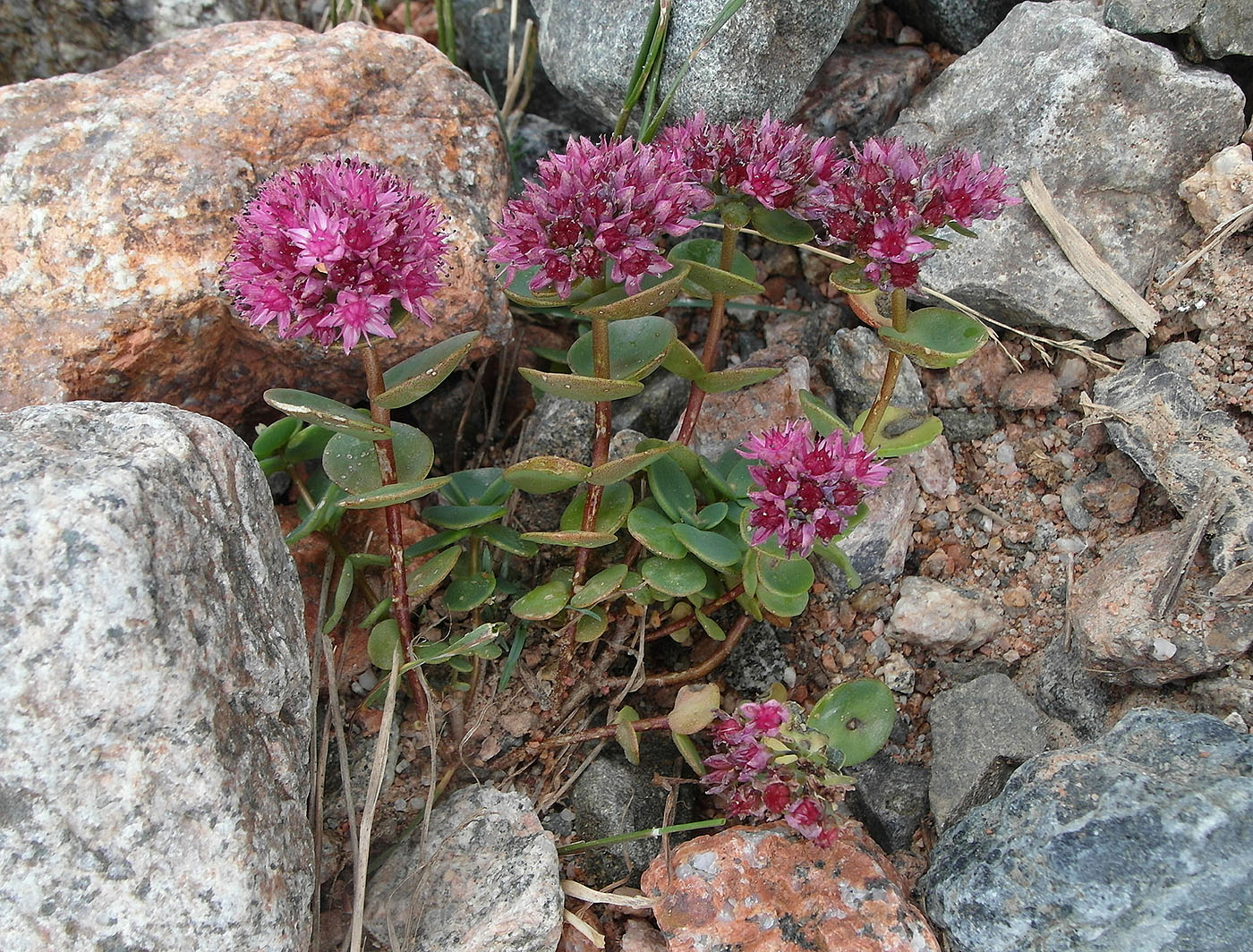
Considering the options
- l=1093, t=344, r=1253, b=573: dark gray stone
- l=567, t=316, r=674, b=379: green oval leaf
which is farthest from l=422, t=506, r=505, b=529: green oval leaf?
l=1093, t=344, r=1253, b=573: dark gray stone

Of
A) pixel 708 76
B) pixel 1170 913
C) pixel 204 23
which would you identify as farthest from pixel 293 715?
pixel 204 23

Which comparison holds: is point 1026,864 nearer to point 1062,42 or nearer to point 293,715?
point 293,715

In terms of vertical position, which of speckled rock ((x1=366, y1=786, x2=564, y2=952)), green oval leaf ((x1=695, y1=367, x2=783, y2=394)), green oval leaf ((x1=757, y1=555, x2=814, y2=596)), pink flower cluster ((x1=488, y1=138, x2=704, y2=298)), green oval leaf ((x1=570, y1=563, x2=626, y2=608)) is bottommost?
speckled rock ((x1=366, y1=786, x2=564, y2=952))

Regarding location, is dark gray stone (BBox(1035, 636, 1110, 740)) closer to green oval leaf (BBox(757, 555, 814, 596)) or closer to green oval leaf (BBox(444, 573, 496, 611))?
green oval leaf (BBox(757, 555, 814, 596))

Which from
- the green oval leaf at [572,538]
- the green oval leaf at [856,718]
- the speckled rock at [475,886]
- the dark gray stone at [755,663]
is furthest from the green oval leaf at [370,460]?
the green oval leaf at [856,718]

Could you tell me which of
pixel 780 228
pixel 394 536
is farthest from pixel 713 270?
pixel 394 536

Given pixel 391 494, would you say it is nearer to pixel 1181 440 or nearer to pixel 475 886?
pixel 475 886
